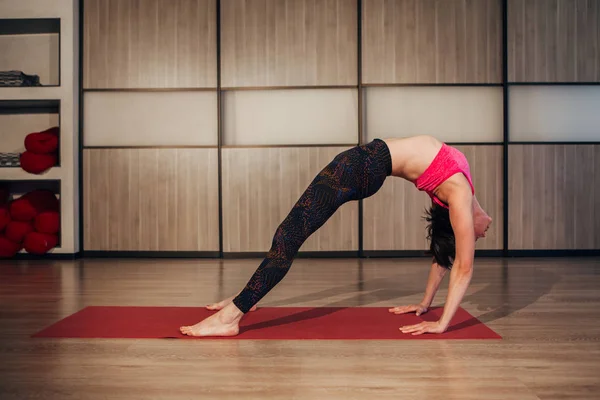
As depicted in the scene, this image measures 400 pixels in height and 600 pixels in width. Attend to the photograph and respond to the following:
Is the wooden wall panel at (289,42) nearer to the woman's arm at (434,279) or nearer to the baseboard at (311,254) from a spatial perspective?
the baseboard at (311,254)

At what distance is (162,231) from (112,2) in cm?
186

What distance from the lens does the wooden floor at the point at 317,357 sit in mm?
1583

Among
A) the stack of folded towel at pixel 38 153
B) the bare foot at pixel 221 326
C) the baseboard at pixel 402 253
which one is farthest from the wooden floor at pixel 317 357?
the stack of folded towel at pixel 38 153

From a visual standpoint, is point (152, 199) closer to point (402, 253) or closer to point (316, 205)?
point (402, 253)

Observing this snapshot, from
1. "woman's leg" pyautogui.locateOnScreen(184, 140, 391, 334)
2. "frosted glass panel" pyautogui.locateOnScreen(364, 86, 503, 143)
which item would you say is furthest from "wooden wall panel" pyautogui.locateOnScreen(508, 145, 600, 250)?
"woman's leg" pyautogui.locateOnScreen(184, 140, 391, 334)

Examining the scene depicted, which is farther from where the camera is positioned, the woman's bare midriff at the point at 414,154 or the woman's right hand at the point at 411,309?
the woman's right hand at the point at 411,309

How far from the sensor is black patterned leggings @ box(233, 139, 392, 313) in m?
2.13

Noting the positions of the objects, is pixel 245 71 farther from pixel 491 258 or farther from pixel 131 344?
pixel 131 344

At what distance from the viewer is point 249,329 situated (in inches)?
90.1

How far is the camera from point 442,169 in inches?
84.7

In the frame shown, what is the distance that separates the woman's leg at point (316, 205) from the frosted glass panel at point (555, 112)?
2855 mm

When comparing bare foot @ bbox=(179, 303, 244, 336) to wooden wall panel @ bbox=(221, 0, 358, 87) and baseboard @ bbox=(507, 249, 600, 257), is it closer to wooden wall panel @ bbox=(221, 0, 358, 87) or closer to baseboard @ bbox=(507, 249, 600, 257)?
wooden wall panel @ bbox=(221, 0, 358, 87)

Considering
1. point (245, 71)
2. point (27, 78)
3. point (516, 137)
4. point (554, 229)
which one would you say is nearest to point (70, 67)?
point (27, 78)

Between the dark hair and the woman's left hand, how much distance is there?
12.3 inches
